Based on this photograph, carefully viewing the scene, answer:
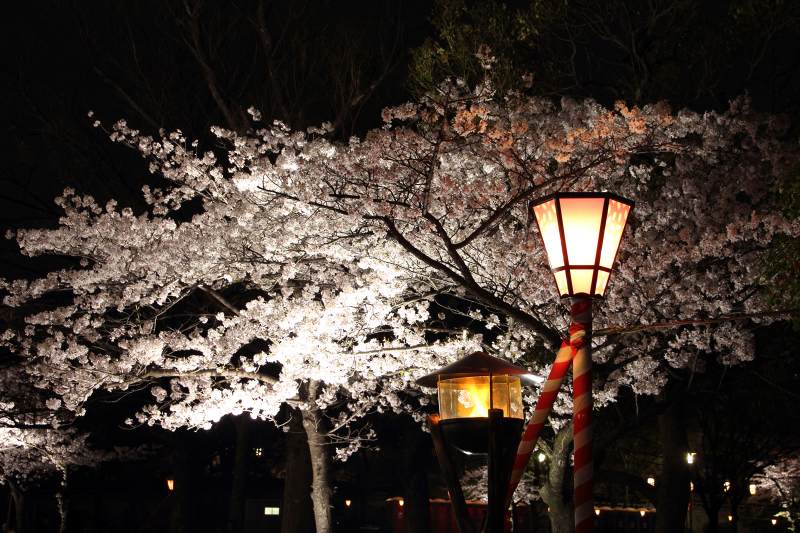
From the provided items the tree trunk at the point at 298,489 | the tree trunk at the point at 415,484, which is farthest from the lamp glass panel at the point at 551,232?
the tree trunk at the point at 415,484

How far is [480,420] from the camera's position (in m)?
6.37

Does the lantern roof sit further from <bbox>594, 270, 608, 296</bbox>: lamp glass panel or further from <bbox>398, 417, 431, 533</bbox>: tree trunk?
<bbox>398, 417, 431, 533</bbox>: tree trunk

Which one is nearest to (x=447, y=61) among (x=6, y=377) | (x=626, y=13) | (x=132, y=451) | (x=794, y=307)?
(x=626, y=13)

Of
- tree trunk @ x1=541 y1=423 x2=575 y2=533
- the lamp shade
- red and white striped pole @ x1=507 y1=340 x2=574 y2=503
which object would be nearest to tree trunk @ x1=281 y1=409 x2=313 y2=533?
tree trunk @ x1=541 y1=423 x2=575 y2=533

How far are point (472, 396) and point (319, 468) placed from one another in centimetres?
820

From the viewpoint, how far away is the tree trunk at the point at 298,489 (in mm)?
17234

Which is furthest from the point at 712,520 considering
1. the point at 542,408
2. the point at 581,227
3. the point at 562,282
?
the point at 581,227

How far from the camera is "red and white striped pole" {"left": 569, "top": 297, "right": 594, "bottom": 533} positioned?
5.14 m

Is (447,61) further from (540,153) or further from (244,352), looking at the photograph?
(244,352)

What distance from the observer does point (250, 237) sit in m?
12.3

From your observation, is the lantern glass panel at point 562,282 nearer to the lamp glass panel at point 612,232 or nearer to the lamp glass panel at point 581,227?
the lamp glass panel at point 581,227

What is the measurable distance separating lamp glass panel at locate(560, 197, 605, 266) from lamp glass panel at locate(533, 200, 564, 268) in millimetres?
65

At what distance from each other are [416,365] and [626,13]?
725 cm

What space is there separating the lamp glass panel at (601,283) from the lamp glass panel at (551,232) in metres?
0.28
